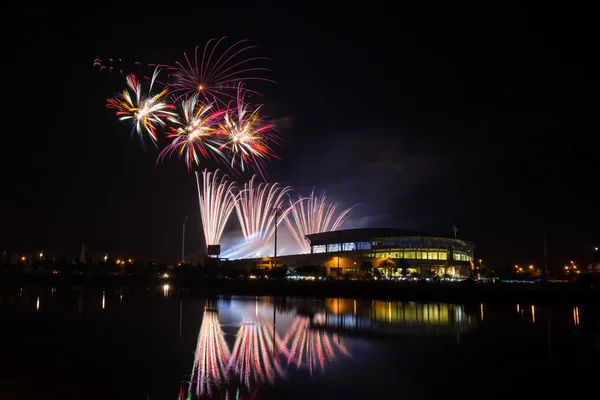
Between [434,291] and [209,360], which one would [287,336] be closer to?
[209,360]

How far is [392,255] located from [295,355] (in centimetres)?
9010

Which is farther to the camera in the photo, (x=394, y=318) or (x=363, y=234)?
(x=363, y=234)

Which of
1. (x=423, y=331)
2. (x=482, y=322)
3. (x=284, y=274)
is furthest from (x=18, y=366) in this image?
(x=284, y=274)

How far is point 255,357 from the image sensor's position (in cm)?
2073

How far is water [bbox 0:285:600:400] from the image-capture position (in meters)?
16.2

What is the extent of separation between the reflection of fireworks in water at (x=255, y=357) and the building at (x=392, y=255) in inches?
2797

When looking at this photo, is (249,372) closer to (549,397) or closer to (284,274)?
(549,397)

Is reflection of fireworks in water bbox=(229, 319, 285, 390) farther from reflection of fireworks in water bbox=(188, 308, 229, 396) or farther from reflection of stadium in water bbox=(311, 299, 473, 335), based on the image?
reflection of stadium in water bbox=(311, 299, 473, 335)

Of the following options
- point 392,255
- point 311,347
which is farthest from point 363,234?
point 311,347

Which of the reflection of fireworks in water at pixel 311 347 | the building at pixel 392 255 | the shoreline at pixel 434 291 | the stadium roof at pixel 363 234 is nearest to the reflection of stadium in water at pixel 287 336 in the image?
the reflection of fireworks in water at pixel 311 347

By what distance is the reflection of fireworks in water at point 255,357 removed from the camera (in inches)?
684

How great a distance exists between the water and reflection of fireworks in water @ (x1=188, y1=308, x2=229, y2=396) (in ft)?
0.17

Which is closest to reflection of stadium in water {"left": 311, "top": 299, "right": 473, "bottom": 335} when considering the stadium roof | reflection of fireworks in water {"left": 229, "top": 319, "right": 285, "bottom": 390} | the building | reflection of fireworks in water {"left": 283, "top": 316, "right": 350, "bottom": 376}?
reflection of fireworks in water {"left": 283, "top": 316, "right": 350, "bottom": 376}

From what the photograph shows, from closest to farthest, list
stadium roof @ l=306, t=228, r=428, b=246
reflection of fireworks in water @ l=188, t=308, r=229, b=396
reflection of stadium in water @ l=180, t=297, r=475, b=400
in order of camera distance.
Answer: reflection of fireworks in water @ l=188, t=308, r=229, b=396
reflection of stadium in water @ l=180, t=297, r=475, b=400
stadium roof @ l=306, t=228, r=428, b=246
